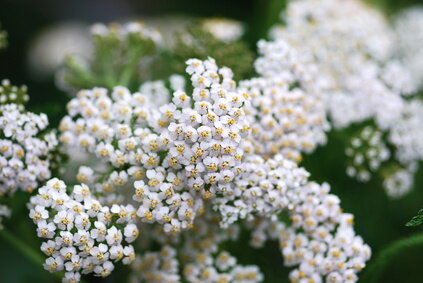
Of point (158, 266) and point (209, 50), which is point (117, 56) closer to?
point (209, 50)

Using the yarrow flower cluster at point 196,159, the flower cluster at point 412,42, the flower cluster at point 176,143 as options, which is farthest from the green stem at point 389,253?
the flower cluster at point 412,42

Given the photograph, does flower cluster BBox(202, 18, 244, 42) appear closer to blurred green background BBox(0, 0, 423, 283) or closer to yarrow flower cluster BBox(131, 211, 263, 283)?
blurred green background BBox(0, 0, 423, 283)

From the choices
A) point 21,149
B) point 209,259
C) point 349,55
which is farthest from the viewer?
point 349,55

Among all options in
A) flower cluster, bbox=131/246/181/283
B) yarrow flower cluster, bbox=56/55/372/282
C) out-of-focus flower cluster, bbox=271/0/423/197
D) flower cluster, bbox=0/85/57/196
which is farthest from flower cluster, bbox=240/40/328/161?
flower cluster, bbox=0/85/57/196

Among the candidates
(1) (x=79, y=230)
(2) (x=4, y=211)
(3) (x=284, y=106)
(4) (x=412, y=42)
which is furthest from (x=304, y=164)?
(4) (x=412, y=42)

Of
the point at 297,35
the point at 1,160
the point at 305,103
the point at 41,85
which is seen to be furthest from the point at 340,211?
the point at 41,85
